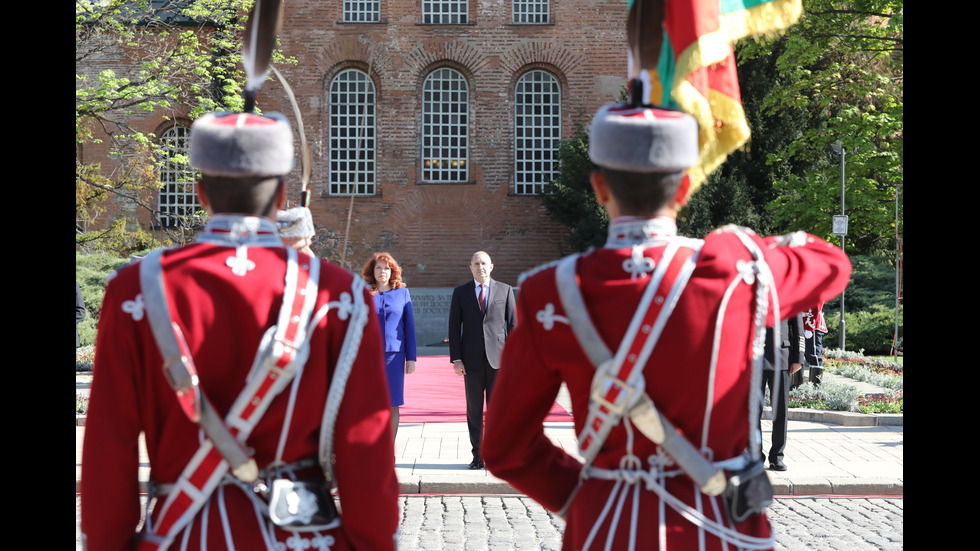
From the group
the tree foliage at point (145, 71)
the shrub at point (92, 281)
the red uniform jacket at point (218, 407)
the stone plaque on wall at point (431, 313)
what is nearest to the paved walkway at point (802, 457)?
the red uniform jacket at point (218, 407)

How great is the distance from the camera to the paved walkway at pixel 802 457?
29.4 feet

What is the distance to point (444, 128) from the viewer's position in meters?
31.5

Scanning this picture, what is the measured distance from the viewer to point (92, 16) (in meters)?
17.7

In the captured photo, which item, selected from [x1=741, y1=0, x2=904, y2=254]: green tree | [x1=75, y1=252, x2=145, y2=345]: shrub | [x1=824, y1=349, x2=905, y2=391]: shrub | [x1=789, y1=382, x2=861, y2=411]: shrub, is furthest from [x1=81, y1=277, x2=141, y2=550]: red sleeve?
[x1=75, y1=252, x2=145, y2=345]: shrub

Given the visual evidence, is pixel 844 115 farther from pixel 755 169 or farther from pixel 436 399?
pixel 436 399

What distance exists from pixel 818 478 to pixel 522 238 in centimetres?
2231

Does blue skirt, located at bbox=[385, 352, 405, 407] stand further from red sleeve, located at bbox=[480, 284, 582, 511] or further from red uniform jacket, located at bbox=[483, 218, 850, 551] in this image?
red uniform jacket, located at bbox=[483, 218, 850, 551]

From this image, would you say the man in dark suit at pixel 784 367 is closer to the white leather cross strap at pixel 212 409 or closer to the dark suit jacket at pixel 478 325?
the dark suit jacket at pixel 478 325

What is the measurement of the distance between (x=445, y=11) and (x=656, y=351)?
30.0 metres

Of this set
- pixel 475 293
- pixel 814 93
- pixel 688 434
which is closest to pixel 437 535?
pixel 475 293

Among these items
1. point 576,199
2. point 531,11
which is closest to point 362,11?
point 531,11

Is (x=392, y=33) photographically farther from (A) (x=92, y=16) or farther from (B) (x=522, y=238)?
(A) (x=92, y=16)

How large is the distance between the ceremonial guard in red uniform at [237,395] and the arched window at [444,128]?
28.8 meters

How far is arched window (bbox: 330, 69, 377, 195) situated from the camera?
1229 inches
